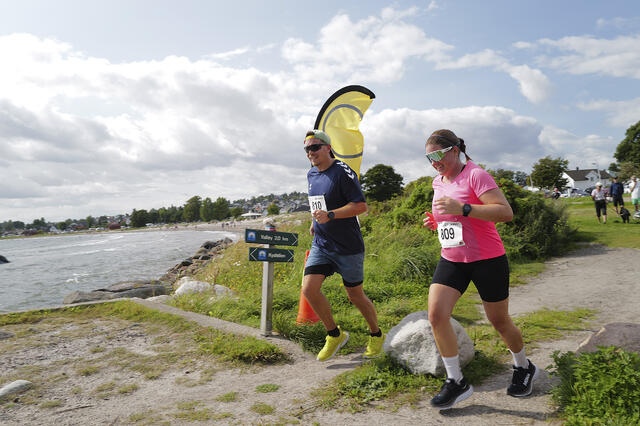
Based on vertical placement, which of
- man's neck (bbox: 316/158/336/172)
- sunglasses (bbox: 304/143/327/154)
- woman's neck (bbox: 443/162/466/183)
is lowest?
woman's neck (bbox: 443/162/466/183)

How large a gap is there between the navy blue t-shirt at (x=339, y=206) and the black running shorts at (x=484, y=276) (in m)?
1.16

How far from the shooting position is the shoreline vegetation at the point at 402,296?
10.5ft

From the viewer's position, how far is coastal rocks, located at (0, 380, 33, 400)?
11.0ft

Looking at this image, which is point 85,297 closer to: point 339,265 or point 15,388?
point 15,388

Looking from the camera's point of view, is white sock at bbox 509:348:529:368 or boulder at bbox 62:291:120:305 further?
boulder at bbox 62:291:120:305

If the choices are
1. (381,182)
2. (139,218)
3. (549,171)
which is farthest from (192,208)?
(549,171)

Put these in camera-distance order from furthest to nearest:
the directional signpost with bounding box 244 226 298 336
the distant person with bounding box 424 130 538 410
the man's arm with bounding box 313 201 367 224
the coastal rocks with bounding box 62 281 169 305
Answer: the coastal rocks with bounding box 62 281 169 305 → the directional signpost with bounding box 244 226 298 336 → the man's arm with bounding box 313 201 367 224 → the distant person with bounding box 424 130 538 410

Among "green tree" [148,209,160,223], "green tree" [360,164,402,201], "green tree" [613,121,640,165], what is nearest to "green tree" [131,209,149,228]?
"green tree" [148,209,160,223]

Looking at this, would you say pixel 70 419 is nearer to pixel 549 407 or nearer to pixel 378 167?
pixel 549 407

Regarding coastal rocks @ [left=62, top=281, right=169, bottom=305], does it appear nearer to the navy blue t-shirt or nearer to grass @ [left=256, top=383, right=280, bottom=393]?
grass @ [left=256, top=383, right=280, bottom=393]

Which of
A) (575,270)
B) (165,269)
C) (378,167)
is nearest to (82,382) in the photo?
(575,270)

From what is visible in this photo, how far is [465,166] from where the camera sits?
9.57 feet

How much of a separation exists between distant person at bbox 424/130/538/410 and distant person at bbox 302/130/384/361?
1.07 meters

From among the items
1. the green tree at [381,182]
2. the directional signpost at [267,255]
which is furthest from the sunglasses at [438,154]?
the green tree at [381,182]
